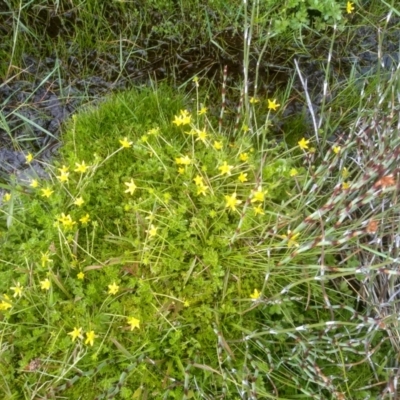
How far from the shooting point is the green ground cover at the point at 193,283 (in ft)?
6.58

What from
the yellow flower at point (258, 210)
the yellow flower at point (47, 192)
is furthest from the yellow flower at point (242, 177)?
the yellow flower at point (47, 192)

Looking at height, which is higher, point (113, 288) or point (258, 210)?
point (258, 210)

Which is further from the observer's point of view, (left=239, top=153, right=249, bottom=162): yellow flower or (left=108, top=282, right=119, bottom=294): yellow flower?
(left=239, top=153, right=249, bottom=162): yellow flower

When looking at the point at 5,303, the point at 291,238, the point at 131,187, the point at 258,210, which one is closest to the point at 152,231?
the point at 131,187

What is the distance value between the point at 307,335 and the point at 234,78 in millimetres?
1529

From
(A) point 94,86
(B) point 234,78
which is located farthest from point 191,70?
(A) point 94,86

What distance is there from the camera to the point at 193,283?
82.7 inches

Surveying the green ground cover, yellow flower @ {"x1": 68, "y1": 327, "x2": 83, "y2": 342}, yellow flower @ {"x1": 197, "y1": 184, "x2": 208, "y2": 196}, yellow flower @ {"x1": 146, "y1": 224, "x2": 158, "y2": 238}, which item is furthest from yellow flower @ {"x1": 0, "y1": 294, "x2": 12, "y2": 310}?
yellow flower @ {"x1": 197, "y1": 184, "x2": 208, "y2": 196}

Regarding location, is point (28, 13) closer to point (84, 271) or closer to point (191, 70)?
point (191, 70)

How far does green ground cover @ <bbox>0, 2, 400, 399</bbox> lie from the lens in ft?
6.58

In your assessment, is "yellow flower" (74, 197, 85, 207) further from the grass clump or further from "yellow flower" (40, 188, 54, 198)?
"yellow flower" (40, 188, 54, 198)

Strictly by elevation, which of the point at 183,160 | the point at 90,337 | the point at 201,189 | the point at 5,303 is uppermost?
the point at 183,160

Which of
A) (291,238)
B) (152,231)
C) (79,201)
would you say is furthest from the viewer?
(79,201)

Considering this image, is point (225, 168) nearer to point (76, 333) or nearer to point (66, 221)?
point (66, 221)
